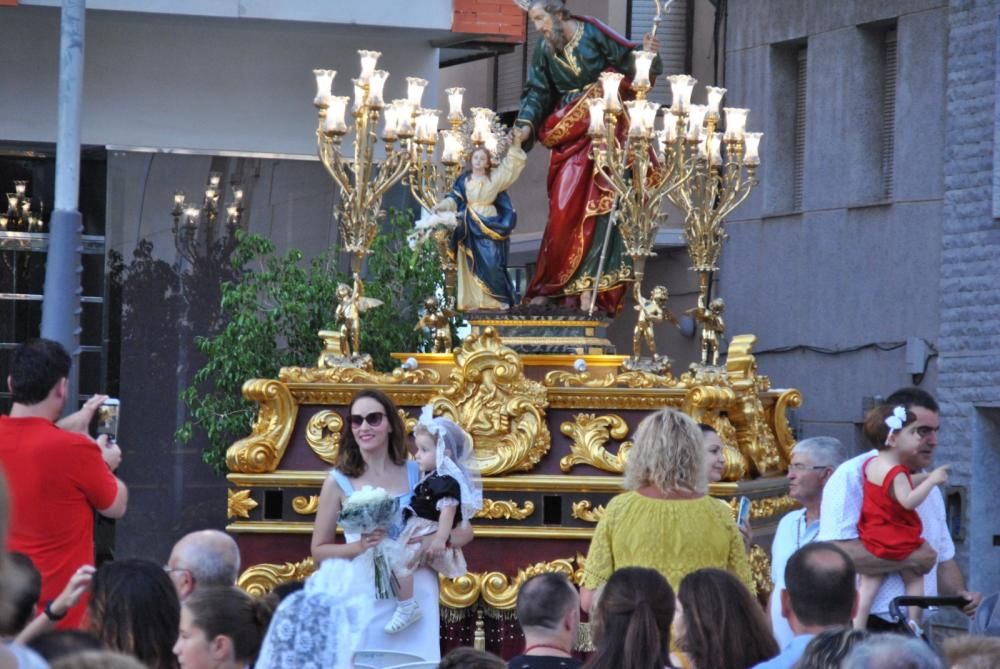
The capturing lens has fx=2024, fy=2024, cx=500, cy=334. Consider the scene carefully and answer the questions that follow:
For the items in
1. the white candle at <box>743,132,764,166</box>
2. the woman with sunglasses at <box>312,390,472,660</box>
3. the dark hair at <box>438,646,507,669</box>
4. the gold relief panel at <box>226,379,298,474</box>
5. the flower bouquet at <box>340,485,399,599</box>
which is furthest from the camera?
the white candle at <box>743,132,764,166</box>

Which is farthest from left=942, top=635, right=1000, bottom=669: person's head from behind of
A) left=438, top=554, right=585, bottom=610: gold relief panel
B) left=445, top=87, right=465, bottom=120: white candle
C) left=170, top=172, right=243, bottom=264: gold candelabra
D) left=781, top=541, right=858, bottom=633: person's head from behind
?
left=170, top=172, right=243, bottom=264: gold candelabra

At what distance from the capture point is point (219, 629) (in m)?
5.20

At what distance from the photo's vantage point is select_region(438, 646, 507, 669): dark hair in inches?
194

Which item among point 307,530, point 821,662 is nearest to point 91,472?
point 821,662

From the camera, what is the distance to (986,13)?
1588cm

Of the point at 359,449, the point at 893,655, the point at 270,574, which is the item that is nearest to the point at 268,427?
the point at 270,574

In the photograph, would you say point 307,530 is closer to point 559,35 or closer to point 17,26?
point 559,35

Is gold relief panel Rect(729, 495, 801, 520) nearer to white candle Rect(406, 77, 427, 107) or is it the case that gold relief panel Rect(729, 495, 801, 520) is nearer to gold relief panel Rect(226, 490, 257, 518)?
gold relief panel Rect(226, 490, 257, 518)

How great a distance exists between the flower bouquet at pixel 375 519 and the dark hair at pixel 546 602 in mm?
1933

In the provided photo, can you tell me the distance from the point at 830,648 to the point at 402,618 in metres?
3.35

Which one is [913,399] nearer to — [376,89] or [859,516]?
[859,516]

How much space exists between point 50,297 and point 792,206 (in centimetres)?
999

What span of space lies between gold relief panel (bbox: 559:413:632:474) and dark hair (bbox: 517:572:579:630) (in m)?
5.32

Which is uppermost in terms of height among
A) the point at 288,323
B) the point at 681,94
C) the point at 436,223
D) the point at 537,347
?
the point at 681,94
